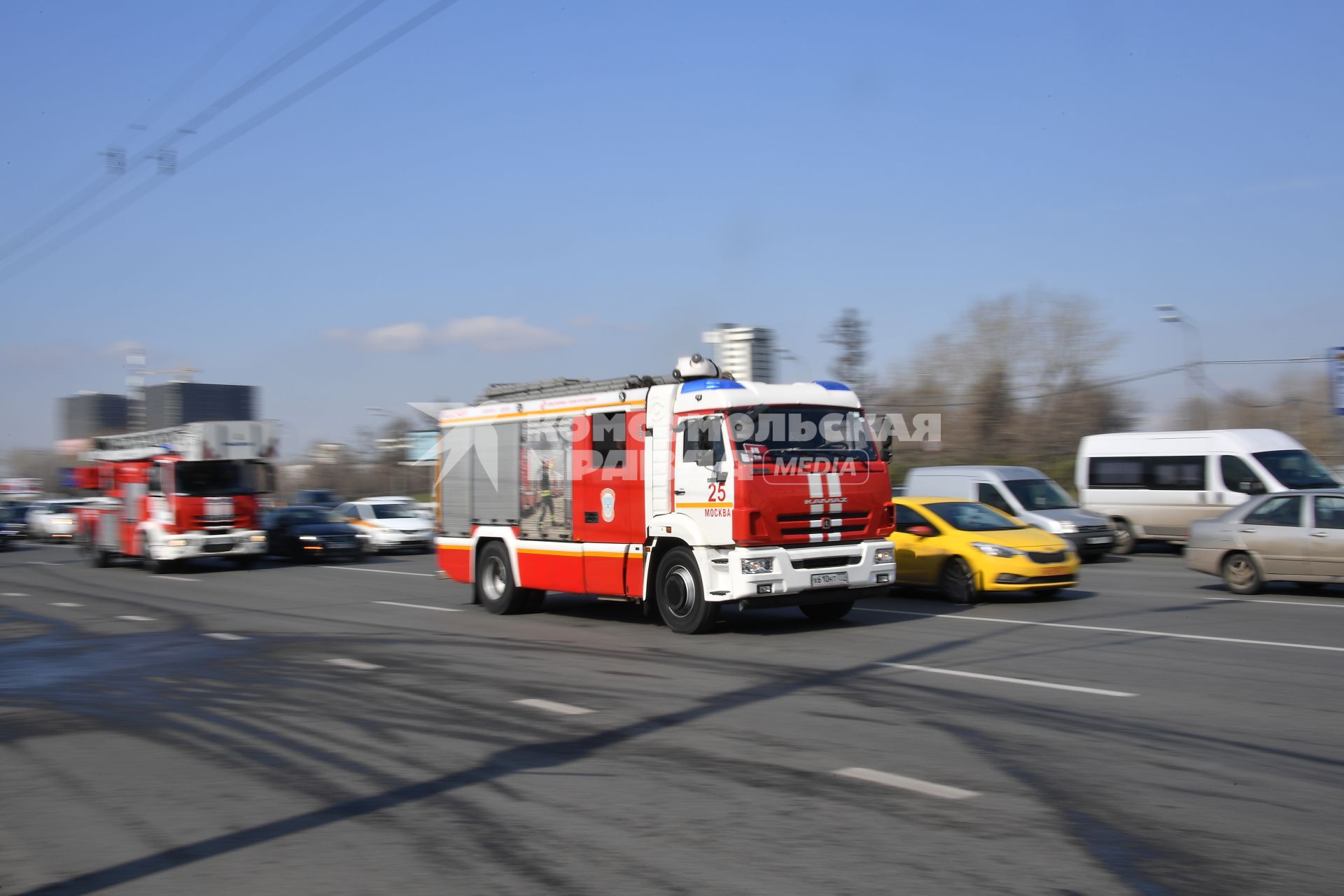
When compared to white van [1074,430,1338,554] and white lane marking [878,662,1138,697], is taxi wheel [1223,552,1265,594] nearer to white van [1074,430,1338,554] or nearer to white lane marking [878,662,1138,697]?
white van [1074,430,1338,554]

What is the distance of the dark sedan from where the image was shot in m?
27.6

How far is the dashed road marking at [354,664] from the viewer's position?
10703 millimetres

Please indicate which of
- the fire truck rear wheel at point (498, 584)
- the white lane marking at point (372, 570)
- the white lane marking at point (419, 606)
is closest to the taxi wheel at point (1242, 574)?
the fire truck rear wheel at point (498, 584)

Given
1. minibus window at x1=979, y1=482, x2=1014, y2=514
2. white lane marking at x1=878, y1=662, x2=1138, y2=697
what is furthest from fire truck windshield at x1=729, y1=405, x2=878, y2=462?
minibus window at x1=979, y1=482, x2=1014, y2=514

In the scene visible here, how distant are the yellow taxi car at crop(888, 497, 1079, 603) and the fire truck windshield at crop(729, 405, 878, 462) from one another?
117 cm

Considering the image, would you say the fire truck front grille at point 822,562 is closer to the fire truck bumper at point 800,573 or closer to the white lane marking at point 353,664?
the fire truck bumper at point 800,573

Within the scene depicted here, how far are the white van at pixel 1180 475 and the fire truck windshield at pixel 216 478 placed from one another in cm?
1858

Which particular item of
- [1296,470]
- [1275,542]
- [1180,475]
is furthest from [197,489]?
[1296,470]

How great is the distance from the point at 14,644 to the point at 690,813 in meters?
11.4

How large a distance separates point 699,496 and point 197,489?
16.7 metres

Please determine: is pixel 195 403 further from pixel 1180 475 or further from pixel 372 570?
pixel 1180 475

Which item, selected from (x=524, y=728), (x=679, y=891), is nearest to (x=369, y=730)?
(x=524, y=728)

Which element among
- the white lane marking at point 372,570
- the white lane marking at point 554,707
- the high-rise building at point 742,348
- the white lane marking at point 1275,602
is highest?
the high-rise building at point 742,348

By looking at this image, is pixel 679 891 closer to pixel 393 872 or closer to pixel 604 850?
pixel 604 850
